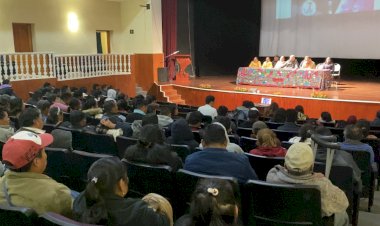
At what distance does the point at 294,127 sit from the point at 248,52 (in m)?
10.2

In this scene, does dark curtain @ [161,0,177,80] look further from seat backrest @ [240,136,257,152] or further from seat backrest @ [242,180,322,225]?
seat backrest @ [242,180,322,225]

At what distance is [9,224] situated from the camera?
61.2 inches

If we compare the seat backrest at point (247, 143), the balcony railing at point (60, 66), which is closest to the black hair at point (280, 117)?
the seat backrest at point (247, 143)

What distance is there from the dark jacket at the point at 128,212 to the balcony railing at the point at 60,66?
7.94 meters

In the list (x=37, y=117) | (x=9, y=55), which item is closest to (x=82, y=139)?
(x=37, y=117)

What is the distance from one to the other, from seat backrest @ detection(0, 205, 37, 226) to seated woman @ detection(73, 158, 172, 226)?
0.20 metres

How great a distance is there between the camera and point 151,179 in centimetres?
253

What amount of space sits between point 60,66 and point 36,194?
29.7 ft

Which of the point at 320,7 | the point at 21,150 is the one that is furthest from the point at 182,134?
the point at 320,7

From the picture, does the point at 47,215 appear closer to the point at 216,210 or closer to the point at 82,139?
the point at 216,210

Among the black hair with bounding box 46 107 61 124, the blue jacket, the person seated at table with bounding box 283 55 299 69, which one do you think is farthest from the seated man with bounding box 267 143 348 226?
the person seated at table with bounding box 283 55 299 69

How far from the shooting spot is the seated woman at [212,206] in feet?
4.44

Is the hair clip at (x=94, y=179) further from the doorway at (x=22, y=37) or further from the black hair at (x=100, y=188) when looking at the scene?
the doorway at (x=22, y=37)

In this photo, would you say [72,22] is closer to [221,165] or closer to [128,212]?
[221,165]
